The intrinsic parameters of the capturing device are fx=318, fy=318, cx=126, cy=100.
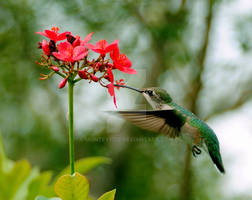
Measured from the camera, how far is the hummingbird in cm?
169

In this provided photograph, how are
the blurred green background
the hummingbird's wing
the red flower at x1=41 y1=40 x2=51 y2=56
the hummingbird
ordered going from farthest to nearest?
the blurred green background < the hummingbird < the hummingbird's wing < the red flower at x1=41 y1=40 x2=51 y2=56

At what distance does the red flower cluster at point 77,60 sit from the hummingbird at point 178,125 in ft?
0.98

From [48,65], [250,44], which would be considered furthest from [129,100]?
[250,44]

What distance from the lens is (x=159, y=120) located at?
5.52 feet

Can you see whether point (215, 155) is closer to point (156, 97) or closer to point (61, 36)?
point (156, 97)

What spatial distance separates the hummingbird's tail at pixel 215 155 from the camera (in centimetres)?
175

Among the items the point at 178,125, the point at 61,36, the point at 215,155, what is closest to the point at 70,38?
the point at 61,36

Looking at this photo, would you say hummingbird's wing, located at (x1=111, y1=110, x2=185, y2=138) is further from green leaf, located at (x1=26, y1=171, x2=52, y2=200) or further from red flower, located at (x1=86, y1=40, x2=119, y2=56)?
green leaf, located at (x1=26, y1=171, x2=52, y2=200)

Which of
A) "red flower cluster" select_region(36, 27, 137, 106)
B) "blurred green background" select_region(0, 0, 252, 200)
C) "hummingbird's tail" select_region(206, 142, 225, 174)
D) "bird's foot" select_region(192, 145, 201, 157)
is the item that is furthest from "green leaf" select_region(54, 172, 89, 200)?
"blurred green background" select_region(0, 0, 252, 200)

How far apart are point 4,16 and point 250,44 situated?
9.66ft

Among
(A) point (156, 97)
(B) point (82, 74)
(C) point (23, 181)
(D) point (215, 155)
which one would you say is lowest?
(C) point (23, 181)

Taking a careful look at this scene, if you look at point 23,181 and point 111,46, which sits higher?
point 111,46

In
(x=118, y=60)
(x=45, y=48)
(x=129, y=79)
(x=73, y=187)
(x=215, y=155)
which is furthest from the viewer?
(x=129, y=79)

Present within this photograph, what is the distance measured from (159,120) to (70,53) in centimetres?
65
